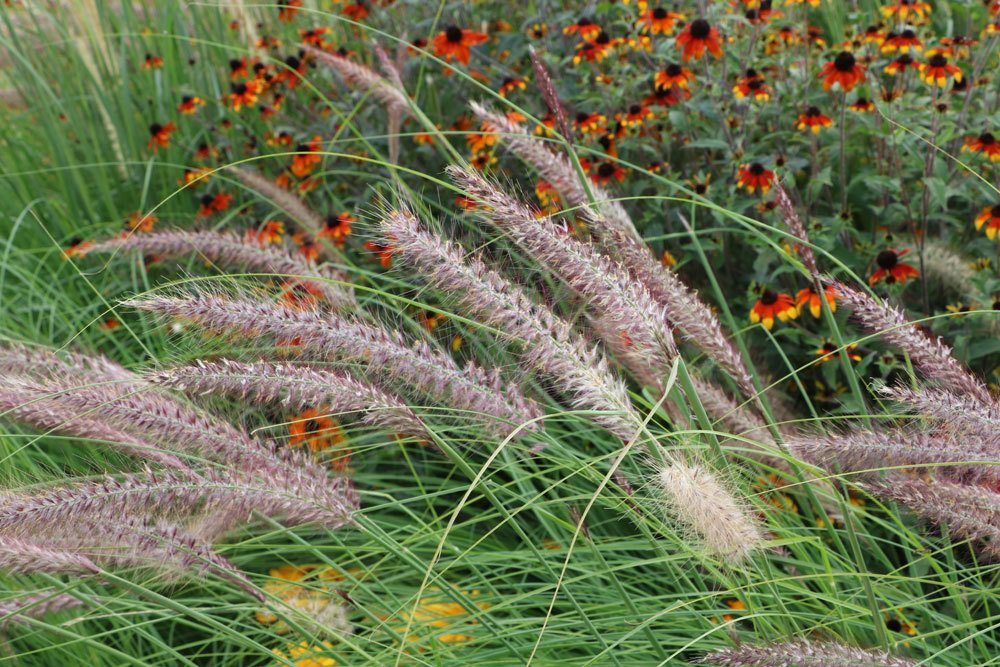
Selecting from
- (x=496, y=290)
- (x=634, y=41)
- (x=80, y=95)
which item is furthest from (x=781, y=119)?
(x=80, y=95)

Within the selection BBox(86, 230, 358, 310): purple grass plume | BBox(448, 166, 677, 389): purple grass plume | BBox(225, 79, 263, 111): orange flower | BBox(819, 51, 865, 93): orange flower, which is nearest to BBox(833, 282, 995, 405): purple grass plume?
BBox(448, 166, 677, 389): purple grass plume

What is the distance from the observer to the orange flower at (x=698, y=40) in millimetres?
2805

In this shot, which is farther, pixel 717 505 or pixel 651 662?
pixel 651 662

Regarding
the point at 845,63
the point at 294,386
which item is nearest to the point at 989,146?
the point at 845,63

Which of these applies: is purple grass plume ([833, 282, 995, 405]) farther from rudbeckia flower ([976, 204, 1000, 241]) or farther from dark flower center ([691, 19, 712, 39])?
dark flower center ([691, 19, 712, 39])

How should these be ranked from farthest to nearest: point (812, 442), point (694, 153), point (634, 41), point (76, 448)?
1. point (694, 153)
2. point (634, 41)
3. point (76, 448)
4. point (812, 442)

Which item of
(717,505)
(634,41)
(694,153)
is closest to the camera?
(717,505)

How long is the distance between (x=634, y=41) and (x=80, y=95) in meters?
3.27

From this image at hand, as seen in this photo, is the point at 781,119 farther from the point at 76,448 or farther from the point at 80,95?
the point at 80,95

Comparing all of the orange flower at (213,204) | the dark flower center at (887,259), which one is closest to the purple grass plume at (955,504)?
the dark flower center at (887,259)

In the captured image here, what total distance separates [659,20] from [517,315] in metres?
1.94

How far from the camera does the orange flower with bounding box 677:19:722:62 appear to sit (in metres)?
2.80

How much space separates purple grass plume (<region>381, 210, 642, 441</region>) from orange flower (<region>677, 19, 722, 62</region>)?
64.3 inches

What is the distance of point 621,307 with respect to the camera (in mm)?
1326
